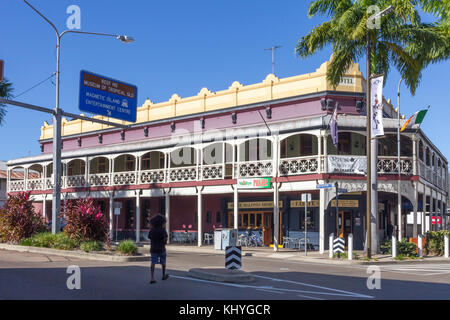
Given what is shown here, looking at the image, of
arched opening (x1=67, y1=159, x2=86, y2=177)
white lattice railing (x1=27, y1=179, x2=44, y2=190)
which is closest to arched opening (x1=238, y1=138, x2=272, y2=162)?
arched opening (x1=67, y1=159, x2=86, y2=177)

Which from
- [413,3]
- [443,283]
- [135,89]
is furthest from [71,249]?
[413,3]

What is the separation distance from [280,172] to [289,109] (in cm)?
537

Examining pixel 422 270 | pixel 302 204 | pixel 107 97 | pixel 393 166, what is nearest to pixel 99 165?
pixel 107 97

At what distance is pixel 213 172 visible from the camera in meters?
29.2

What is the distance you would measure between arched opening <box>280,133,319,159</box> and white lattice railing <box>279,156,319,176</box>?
8.93 feet

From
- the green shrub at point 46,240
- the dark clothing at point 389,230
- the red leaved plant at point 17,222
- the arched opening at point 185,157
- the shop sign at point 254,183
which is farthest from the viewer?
the arched opening at point 185,157

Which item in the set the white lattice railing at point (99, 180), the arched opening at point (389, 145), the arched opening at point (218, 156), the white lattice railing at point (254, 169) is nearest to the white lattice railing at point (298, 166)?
the white lattice railing at point (254, 169)

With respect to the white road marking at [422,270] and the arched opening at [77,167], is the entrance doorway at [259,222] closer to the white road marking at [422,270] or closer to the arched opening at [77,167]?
the white road marking at [422,270]

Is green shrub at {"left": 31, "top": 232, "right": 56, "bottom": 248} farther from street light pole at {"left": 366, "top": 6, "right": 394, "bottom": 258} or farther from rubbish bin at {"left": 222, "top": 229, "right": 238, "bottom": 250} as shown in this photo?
street light pole at {"left": 366, "top": 6, "right": 394, "bottom": 258}

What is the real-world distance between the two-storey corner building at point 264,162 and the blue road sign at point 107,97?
18.9 feet

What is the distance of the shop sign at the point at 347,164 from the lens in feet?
82.8

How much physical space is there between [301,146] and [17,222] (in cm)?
1591

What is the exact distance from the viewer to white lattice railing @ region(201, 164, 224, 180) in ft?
95.6

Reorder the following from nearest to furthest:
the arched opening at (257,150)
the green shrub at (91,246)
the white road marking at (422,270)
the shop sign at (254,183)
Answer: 1. the white road marking at (422,270)
2. the green shrub at (91,246)
3. the shop sign at (254,183)
4. the arched opening at (257,150)
